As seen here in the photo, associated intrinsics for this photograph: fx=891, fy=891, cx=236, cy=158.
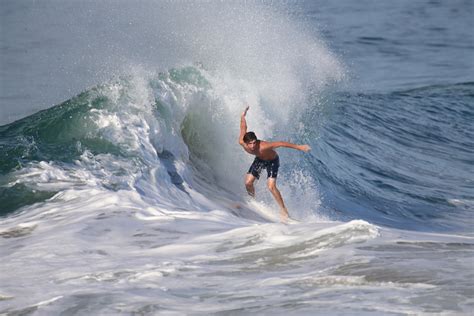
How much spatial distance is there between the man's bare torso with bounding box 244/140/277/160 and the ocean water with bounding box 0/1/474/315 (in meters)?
0.76

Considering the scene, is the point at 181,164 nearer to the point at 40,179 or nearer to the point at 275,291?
the point at 40,179

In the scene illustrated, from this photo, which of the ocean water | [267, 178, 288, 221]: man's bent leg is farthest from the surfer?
the ocean water

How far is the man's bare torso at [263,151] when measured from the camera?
1104 cm

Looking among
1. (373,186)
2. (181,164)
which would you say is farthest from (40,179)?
(373,186)

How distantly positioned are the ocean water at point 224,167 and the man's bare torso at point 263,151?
755 mm

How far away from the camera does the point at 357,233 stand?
23.9 feet

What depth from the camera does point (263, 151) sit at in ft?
36.4

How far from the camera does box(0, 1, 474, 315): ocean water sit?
244 inches

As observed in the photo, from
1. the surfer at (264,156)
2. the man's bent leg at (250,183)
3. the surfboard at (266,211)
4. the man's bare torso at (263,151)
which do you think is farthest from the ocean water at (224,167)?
the man's bare torso at (263,151)

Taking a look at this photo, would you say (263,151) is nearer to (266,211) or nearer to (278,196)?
(278,196)

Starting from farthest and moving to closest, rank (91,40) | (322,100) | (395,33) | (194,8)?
(395,33), (91,40), (194,8), (322,100)

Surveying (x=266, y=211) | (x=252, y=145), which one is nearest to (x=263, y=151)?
(x=252, y=145)

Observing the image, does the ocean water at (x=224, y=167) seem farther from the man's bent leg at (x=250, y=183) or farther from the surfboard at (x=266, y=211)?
the man's bent leg at (x=250, y=183)

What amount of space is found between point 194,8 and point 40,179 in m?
13.2
